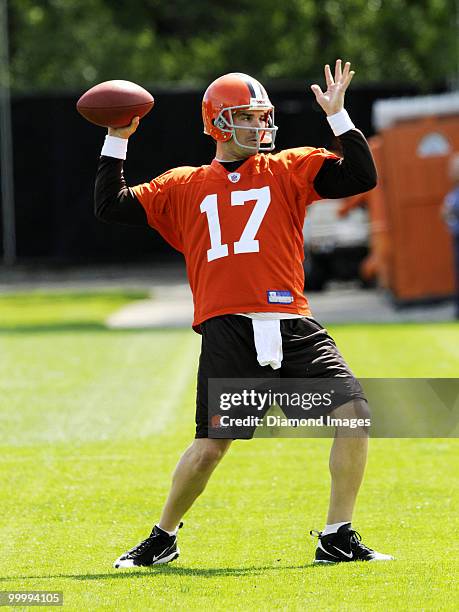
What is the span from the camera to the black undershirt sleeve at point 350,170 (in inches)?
231

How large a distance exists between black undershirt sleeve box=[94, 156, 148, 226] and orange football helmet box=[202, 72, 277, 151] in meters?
0.45

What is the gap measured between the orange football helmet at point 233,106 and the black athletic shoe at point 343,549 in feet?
5.50

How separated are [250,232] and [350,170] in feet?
1.62

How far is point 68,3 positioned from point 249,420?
1222 inches

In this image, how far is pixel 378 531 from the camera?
21.6 feet

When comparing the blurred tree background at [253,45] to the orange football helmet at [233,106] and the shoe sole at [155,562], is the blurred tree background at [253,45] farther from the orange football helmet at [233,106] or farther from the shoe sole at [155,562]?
the shoe sole at [155,562]

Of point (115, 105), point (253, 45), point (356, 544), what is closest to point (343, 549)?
point (356, 544)

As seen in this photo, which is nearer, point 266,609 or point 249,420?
point 266,609

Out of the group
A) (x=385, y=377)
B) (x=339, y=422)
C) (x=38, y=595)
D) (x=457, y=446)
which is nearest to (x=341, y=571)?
(x=339, y=422)

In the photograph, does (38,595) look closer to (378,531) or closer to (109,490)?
(378,531)

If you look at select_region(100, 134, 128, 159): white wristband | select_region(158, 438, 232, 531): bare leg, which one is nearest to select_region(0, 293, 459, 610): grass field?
select_region(158, 438, 232, 531): bare leg

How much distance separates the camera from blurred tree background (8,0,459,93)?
112ft

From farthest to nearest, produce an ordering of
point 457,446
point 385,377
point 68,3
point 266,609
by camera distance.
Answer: point 68,3, point 385,377, point 457,446, point 266,609

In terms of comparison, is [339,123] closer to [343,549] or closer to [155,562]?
[343,549]
